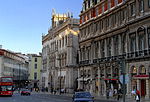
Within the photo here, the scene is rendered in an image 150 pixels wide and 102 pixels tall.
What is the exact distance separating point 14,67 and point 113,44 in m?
86.0

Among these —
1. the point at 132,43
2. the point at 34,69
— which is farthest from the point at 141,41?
the point at 34,69

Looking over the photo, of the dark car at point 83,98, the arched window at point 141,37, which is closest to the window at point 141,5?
the arched window at point 141,37

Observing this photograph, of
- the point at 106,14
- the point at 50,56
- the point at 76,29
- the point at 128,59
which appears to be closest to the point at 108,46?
the point at 106,14

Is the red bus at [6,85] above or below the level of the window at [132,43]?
below

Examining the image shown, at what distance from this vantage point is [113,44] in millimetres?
60094

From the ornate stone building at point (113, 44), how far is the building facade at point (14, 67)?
48.6 m

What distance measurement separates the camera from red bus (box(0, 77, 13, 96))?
57688 millimetres

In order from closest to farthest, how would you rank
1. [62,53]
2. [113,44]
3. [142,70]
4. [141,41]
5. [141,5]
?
1. [142,70]
2. [141,41]
3. [141,5]
4. [113,44]
5. [62,53]

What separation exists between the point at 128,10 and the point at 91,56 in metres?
19.0

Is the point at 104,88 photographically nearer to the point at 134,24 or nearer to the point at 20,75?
the point at 134,24

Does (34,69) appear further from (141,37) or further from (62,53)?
(141,37)

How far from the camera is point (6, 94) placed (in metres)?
59.7

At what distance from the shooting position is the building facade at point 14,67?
383 ft

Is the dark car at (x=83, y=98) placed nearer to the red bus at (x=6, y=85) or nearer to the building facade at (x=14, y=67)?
the red bus at (x=6, y=85)
